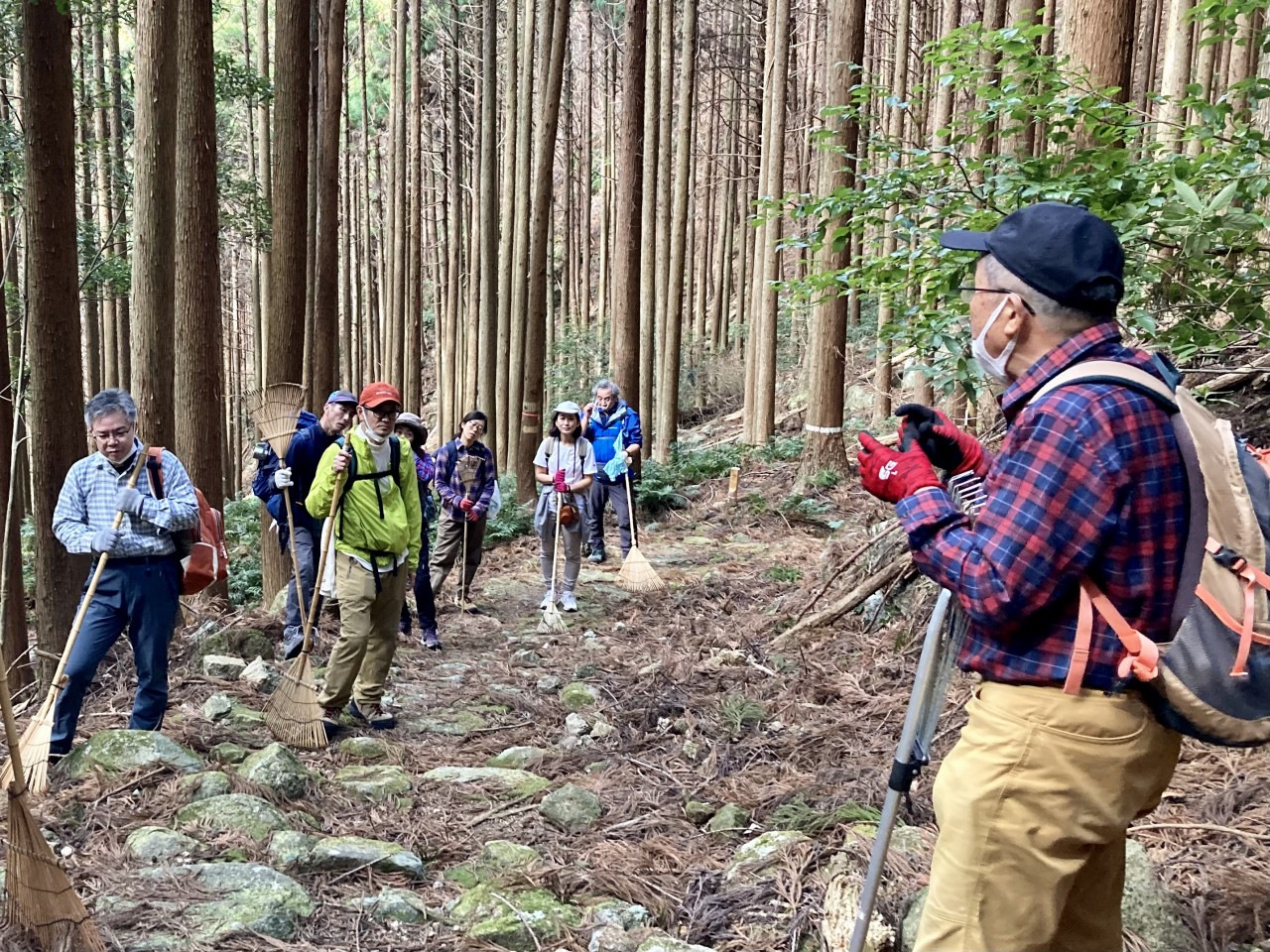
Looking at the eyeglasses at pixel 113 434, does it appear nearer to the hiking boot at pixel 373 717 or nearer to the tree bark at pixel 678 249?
the hiking boot at pixel 373 717

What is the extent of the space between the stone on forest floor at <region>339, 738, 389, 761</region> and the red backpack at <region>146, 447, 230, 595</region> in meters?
1.33

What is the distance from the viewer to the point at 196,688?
691 centimetres

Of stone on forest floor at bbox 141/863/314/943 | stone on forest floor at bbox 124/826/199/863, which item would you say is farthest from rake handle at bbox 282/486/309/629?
stone on forest floor at bbox 141/863/314/943

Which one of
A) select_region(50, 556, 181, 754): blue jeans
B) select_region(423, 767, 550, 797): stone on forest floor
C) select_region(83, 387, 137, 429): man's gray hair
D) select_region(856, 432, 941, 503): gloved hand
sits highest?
select_region(856, 432, 941, 503): gloved hand

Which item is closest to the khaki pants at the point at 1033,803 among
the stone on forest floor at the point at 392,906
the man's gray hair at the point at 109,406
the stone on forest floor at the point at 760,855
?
the stone on forest floor at the point at 760,855

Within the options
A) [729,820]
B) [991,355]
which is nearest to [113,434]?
[729,820]

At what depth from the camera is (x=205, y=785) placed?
489 centimetres

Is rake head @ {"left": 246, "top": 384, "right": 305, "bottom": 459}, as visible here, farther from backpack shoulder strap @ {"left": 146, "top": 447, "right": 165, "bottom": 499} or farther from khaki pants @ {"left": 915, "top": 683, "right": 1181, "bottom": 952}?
khaki pants @ {"left": 915, "top": 683, "right": 1181, "bottom": 952}

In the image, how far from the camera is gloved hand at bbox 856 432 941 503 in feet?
7.17

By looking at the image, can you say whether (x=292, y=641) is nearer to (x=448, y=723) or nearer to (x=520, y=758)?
(x=448, y=723)

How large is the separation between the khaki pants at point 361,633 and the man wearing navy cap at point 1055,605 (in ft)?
15.6

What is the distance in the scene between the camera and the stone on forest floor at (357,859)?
14.0 ft

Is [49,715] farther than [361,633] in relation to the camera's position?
No

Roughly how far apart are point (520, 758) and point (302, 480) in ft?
10.4
